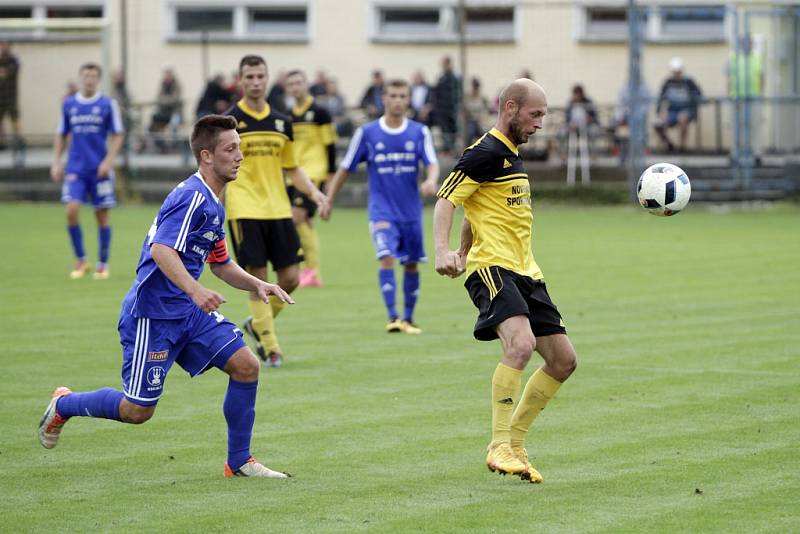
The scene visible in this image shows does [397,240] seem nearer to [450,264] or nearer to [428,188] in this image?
[428,188]

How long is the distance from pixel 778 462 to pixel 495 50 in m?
21.2

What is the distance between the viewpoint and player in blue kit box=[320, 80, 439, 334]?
13008 mm

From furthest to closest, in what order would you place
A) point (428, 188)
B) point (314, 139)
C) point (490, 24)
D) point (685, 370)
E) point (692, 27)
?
1. point (692, 27)
2. point (490, 24)
3. point (314, 139)
4. point (428, 188)
5. point (685, 370)

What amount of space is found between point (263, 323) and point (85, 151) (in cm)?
749

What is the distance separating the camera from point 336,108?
28.3m

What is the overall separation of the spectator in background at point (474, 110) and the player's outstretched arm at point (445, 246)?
20026 mm

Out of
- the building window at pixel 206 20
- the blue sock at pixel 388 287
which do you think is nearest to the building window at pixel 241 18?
the building window at pixel 206 20

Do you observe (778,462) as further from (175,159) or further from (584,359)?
(175,159)

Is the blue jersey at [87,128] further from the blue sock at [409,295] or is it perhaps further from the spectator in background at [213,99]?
the spectator in background at [213,99]

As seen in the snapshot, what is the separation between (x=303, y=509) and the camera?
6539 millimetres

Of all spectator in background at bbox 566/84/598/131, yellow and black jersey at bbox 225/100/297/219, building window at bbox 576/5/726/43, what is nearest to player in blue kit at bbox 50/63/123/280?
yellow and black jersey at bbox 225/100/297/219

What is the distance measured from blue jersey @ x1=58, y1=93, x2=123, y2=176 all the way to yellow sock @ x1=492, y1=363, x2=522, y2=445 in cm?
1123

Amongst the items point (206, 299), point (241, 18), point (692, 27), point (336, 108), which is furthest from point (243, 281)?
point (241, 18)

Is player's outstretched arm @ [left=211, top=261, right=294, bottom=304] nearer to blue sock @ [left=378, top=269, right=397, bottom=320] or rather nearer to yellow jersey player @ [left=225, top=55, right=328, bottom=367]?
yellow jersey player @ [left=225, top=55, right=328, bottom=367]
